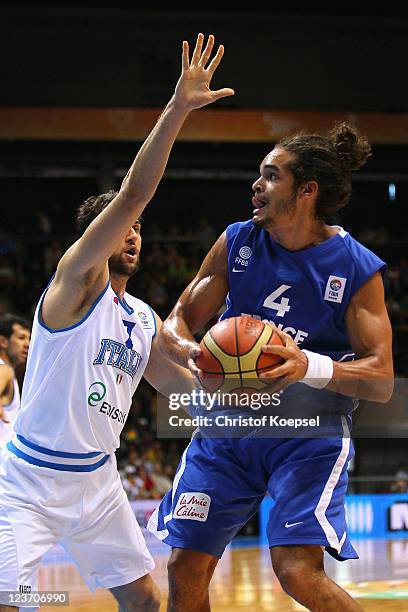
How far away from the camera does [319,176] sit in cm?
374

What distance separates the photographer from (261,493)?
3676 millimetres

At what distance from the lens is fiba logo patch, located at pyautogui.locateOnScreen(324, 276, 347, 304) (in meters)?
3.60

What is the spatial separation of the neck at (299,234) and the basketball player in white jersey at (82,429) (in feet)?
2.00

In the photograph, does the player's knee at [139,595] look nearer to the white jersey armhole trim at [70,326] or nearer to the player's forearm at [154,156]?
the white jersey armhole trim at [70,326]

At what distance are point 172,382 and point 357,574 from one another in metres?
3.92

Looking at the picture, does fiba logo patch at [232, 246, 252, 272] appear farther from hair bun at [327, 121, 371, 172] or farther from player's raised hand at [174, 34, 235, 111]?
player's raised hand at [174, 34, 235, 111]

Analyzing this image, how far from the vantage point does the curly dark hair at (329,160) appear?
3.72 meters

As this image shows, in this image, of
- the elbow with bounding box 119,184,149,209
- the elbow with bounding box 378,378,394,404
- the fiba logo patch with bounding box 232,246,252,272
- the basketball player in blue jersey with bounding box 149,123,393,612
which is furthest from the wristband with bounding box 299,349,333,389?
the elbow with bounding box 119,184,149,209

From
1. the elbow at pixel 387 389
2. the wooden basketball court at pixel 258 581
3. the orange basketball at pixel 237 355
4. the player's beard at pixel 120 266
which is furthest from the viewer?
the wooden basketball court at pixel 258 581

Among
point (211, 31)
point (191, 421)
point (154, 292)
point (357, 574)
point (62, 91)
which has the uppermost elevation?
point (211, 31)

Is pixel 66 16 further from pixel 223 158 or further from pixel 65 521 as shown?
pixel 65 521

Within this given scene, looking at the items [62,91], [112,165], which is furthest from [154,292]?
[62,91]

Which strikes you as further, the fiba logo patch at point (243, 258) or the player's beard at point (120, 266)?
the player's beard at point (120, 266)

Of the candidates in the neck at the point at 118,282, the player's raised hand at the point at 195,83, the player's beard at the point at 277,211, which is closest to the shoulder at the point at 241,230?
the player's beard at the point at 277,211
